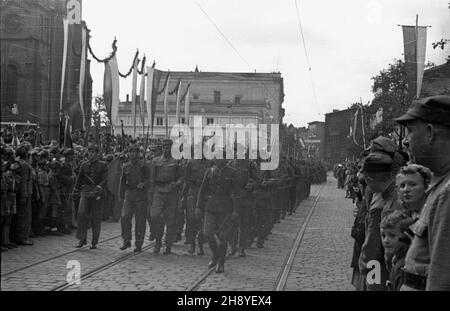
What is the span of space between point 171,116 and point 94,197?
51.0 feet

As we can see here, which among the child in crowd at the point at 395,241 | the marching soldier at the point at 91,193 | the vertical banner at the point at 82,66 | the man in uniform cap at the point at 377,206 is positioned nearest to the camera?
the child in crowd at the point at 395,241

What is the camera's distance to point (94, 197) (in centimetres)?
1007

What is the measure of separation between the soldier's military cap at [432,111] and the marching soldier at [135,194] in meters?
7.72

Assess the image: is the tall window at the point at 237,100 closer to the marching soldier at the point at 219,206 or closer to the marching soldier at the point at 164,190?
the marching soldier at the point at 164,190

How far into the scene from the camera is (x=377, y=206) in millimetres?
4367

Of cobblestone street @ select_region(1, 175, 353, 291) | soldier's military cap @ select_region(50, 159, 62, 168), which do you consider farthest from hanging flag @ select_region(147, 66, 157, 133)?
cobblestone street @ select_region(1, 175, 353, 291)

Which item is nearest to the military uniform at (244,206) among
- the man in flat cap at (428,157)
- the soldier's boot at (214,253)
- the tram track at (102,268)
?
the soldier's boot at (214,253)

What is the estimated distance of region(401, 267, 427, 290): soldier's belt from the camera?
8.86 feet

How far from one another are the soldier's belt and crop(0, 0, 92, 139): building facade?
4.19 metres

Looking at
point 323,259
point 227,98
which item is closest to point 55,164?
point 323,259

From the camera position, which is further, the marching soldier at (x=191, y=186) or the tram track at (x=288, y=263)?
the marching soldier at (x=191, y=186)

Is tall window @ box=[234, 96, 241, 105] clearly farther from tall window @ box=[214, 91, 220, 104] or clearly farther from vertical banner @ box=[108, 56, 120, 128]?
vertical banner @ box=[108, 56, 120, 128]

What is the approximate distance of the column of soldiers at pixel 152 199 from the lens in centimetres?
895

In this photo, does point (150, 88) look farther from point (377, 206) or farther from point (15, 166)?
point (377, 206)
